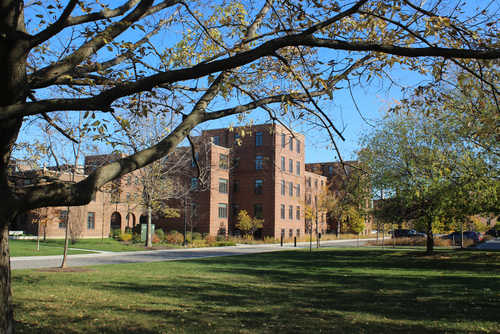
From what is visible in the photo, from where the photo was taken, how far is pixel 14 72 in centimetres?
462

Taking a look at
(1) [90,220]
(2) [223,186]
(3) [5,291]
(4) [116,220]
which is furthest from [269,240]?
(3) [5,291]

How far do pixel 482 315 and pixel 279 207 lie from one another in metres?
42.0

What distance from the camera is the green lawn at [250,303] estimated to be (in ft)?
21.7

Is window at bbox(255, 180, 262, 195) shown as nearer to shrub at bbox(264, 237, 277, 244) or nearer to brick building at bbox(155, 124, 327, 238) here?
brick building at bbox(155, 124, 327, 238)

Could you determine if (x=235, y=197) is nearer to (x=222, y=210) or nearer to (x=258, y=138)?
(x=222, y=210)

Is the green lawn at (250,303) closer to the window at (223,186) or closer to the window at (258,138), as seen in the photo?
the window at (223,186)

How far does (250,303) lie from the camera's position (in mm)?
8680

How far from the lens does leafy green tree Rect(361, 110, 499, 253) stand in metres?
18.1

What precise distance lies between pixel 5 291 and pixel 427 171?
832 inches

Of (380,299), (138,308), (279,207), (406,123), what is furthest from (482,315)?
(279,207)

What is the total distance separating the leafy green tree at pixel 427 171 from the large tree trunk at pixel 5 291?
1475 centimetres

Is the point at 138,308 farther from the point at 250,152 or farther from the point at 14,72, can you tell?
the point at 250,152

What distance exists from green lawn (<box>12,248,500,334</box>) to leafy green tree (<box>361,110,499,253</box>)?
5.36 metres

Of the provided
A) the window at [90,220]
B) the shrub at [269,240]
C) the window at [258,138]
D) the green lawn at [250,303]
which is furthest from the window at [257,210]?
the green lawn at [250,303]
